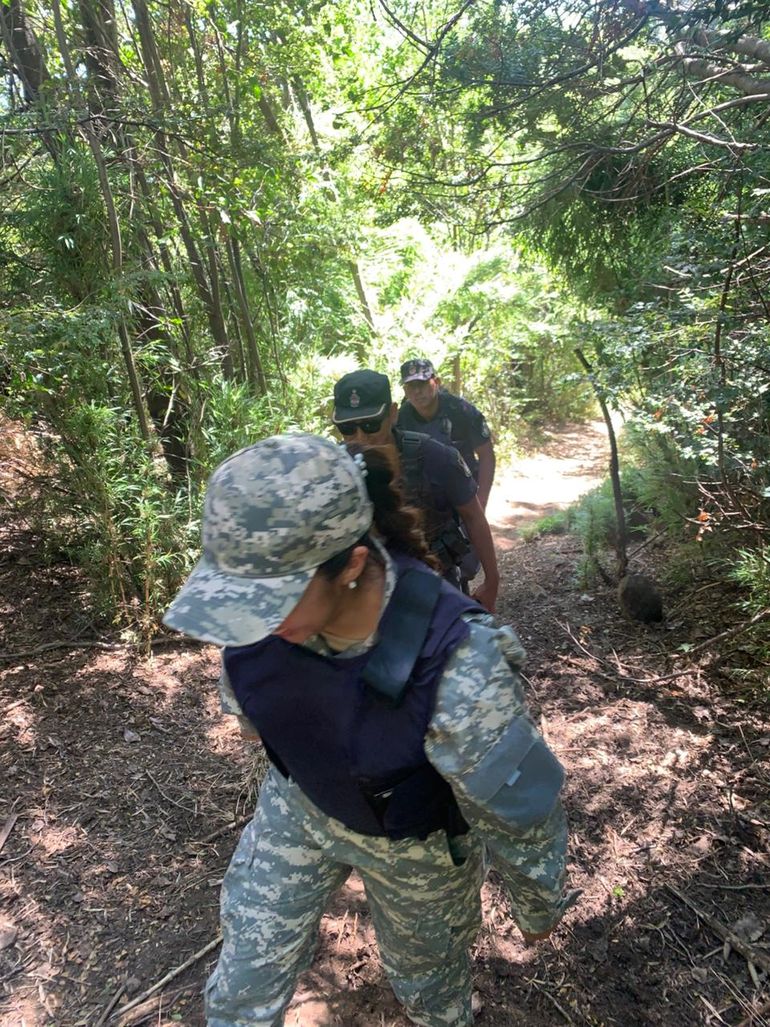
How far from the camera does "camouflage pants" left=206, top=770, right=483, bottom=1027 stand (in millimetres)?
1404

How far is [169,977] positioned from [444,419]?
2.80 m

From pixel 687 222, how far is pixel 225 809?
4.07 m

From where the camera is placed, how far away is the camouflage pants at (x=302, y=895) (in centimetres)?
140

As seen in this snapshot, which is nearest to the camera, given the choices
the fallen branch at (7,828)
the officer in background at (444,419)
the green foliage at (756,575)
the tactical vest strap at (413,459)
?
the tactical vest strap at (413,459)

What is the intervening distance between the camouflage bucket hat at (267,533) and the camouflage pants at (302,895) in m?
0.65

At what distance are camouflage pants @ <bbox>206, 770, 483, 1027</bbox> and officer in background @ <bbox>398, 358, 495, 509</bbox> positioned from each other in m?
2.27

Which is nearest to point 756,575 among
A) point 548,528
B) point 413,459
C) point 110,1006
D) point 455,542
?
point 455,542

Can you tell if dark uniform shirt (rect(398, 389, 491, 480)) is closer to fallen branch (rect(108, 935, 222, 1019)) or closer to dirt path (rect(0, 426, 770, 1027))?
dirt path (rect(0, 426, 770, 1027))

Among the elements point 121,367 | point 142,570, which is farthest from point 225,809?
point 121,367

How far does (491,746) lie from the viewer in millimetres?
1114

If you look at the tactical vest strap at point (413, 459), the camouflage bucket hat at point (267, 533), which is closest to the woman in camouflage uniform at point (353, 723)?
the camouflage bucket hat at point (267, 533)

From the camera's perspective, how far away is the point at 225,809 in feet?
9.20

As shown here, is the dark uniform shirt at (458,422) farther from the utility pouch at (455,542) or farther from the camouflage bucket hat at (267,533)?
the camouflage bucket hat at (267,533)

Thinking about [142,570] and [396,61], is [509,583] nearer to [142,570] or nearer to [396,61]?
[142,570]
